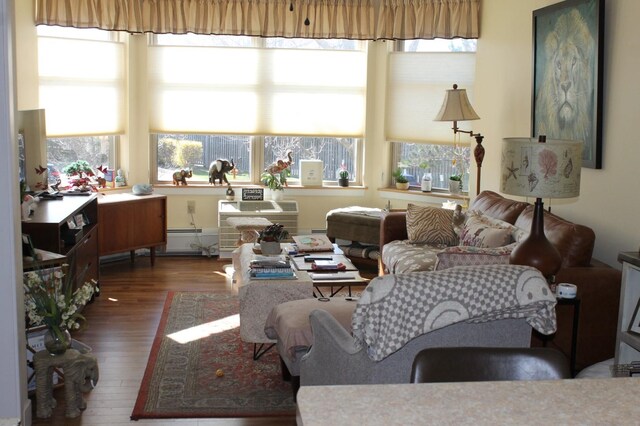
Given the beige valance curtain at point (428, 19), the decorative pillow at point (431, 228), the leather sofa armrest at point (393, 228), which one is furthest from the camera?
the beige valance curtain at point (428, 19)

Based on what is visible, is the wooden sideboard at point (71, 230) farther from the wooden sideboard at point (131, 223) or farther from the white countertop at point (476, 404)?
the white countertop at point (476, 404)

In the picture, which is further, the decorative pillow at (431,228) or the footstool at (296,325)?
the decorative pillow at (431,228)

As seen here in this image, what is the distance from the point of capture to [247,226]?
7344 millimetres

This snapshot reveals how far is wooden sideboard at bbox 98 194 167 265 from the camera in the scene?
7141mm

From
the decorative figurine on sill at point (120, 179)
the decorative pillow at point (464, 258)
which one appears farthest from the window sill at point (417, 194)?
the decorative pillow at point (464, 258)

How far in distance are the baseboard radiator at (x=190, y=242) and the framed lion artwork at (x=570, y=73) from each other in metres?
3.61

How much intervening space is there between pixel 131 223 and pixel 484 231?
3.48m

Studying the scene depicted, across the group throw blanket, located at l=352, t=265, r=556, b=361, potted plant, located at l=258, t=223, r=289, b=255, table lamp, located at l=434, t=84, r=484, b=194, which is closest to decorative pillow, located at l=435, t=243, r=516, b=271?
throw blanket, located at l=352, t=265, r=556, b=361

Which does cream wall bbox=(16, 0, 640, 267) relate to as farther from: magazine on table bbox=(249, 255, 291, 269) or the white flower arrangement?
the white flower arrangement

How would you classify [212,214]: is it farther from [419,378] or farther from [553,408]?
[553,408]

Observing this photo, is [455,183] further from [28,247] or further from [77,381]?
[77,381]

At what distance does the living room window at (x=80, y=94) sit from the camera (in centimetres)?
718

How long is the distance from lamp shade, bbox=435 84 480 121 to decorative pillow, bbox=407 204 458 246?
91 centimetres

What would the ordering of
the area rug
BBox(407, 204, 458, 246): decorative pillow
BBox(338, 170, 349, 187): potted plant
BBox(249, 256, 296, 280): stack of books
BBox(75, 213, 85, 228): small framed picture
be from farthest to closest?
BBox(338, 170, 349, 187): potted plant → BBox(407, 204, 458, 246): decorative pillow → BBox(75, 213, 85, 228): small framed picture → BBox(249, 256, 296, 280): stack of books → the area rug
